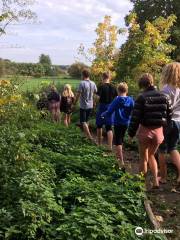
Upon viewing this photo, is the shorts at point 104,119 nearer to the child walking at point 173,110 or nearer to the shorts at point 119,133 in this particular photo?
the shorts at point 119,133

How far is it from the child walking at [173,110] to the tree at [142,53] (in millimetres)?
10757

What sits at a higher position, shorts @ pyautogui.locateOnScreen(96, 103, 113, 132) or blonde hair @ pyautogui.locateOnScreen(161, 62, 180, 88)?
blonde hair @ pyautogui.locateOnScreen(161, 62, 180, 88)

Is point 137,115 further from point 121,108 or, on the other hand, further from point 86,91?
point 86,91

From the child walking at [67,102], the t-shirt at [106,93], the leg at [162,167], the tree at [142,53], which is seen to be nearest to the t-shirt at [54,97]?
the child walking at [67,102]

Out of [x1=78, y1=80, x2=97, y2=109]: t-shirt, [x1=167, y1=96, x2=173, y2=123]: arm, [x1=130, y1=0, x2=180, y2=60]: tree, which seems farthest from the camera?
[x1=130, y1=0, x2=180, y2=60]: tree

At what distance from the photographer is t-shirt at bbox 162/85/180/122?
7.77m

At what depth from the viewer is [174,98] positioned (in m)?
7.81

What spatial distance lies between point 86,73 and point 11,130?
5.01 meters

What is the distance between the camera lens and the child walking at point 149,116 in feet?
24.5

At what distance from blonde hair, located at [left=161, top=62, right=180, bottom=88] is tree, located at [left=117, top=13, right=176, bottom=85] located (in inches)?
429

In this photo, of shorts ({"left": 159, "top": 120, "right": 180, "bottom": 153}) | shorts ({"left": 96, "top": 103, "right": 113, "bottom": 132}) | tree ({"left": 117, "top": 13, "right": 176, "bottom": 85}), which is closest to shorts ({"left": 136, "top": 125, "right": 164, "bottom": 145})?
shorts ({"left": 159, "top": 120, "right": 180, "bottom": 153})

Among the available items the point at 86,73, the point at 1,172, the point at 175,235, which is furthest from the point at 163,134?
the point at 86,73

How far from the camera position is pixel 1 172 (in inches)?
241

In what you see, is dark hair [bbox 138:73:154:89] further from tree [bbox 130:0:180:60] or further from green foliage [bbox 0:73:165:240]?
tree [bbox 130:0:180:60]
